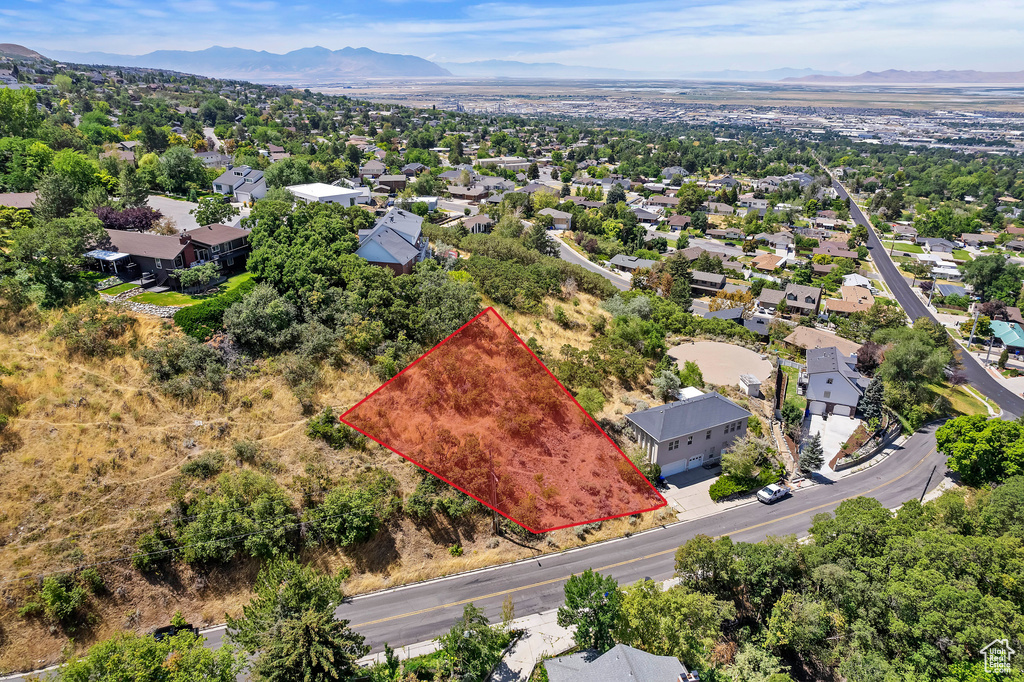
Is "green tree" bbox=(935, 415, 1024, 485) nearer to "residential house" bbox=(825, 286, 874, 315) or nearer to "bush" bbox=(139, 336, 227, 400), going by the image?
"residential house" bbox=(825, 286, 874, 315)

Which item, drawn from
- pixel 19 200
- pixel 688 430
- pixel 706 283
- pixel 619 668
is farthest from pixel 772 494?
pixel 19 200

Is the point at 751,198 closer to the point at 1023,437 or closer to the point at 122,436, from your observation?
the point at 1023,437

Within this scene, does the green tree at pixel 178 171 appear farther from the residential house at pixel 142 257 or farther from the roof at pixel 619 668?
the roof at pixel 619 668

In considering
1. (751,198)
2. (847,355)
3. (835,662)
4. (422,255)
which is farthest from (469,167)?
(835,662)

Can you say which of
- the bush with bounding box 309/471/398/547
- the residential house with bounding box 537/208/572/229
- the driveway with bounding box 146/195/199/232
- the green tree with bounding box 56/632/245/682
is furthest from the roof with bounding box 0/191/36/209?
the residential house with bounding box 537/208/572/229

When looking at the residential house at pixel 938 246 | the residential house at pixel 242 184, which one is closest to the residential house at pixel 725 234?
the residential house at pixel 938 246

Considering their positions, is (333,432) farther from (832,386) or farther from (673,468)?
(832,386)
